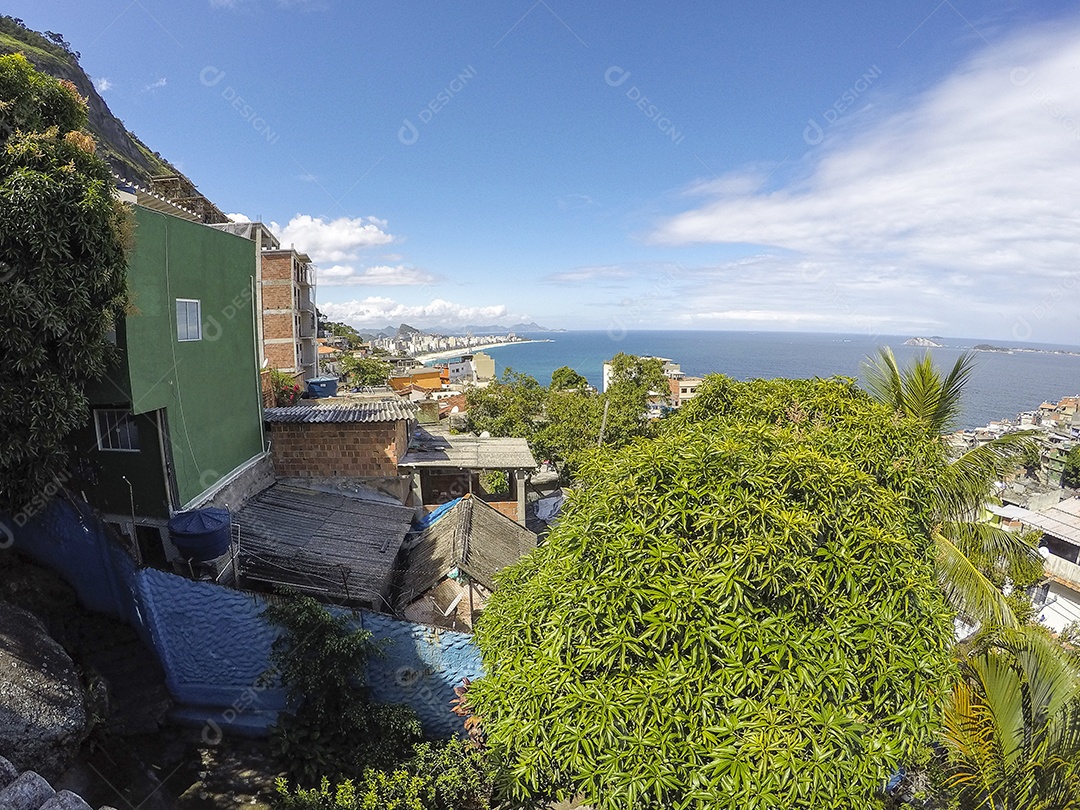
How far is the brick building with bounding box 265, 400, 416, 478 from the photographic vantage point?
40.2 feet

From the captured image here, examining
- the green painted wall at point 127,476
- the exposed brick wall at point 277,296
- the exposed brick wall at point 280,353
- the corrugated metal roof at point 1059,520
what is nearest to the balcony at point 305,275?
the exposed brick wall at point 277,296

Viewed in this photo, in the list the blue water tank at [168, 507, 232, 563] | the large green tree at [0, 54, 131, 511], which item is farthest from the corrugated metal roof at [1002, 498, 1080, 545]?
the large green tree at [0, 54, 131, 511]

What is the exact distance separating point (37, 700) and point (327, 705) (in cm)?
329

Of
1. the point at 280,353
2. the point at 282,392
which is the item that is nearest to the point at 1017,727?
the point at 282,392

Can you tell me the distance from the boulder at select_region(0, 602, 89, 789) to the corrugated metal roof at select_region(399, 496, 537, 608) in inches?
190

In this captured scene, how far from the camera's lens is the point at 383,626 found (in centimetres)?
795

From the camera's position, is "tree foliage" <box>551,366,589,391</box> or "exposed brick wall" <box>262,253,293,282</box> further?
"tree foliage" <box>551,366,589,391</box>

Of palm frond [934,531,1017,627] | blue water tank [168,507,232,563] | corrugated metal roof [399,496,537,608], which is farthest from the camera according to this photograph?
corrugated metal roof [399,496,537,608]

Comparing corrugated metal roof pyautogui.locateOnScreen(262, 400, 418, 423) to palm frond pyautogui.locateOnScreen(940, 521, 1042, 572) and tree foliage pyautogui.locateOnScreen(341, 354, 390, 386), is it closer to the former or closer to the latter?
palm frond pyautogui.locateOnScreen(940, 521, 1042, 572)

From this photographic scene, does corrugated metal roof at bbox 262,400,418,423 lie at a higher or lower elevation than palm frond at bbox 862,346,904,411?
lower

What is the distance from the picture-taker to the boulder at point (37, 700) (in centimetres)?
586

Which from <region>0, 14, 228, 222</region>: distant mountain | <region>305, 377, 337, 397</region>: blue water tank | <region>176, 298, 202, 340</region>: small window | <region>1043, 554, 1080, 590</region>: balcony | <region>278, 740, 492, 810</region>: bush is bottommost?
<region>1043, 554, 1080, 590</region>: balcony

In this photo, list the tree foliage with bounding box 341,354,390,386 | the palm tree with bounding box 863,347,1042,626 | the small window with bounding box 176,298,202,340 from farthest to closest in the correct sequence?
the tree foliage with bounding box 341,354,390,386, the small window with bounding box 176,298,202,340, the palm tree with bounding box 863,347,1042,626

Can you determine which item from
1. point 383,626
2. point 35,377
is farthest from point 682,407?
point 35,377
